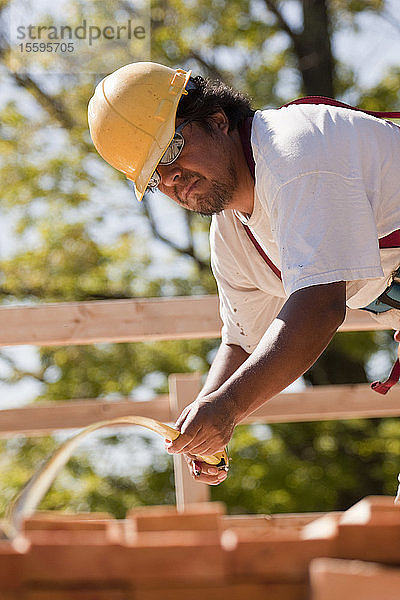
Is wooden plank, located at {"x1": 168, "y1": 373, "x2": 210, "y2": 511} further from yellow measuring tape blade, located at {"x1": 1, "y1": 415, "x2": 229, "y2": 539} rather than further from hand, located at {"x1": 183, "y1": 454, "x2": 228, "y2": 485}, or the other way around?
yellow measuring tape blade, located at {"x1": 1, "y1": 415, "x2": 229, "y2": 539}

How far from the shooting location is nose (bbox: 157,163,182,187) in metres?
2.19

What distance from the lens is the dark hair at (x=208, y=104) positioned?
7.34 ft

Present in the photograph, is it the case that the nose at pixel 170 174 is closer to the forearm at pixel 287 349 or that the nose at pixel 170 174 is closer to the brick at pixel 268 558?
the forearm at pixel 287 349

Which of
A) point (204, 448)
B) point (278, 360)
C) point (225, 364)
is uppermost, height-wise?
point (278, 360)

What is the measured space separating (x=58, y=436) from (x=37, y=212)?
253 cm

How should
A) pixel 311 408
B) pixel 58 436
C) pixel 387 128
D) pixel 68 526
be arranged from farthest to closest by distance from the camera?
pixel 58 436
pixel 311 408
pixel 387 128
pixel 68 526

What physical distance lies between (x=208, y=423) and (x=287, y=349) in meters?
0.23

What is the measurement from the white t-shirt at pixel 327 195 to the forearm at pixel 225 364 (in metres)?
0.39

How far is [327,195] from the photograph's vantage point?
181 cm

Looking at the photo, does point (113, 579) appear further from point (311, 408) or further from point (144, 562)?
point (311, 408)

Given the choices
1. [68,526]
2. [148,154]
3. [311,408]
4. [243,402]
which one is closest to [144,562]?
[68,526]

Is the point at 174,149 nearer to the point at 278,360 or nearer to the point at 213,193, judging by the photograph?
the point at 213,193

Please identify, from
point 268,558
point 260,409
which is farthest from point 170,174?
point 260,409

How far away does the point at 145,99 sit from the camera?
2.21 meters
